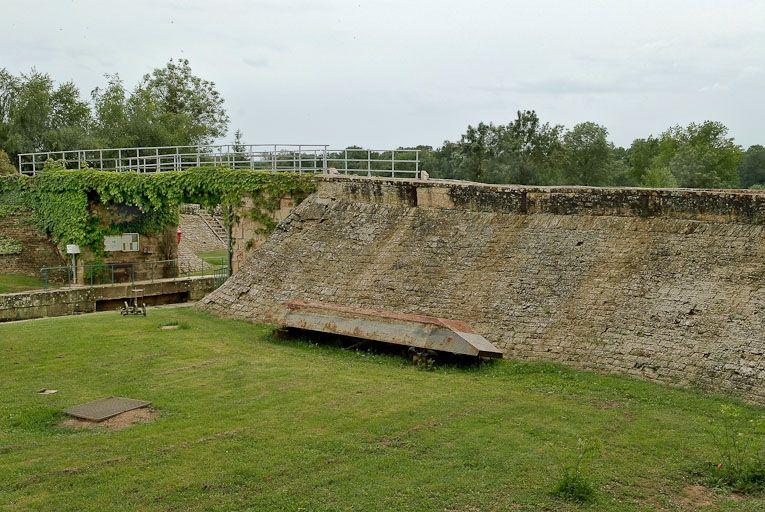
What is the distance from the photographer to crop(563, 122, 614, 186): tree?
164 feet

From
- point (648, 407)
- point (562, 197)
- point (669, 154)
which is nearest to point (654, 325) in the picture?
point (648, 407)

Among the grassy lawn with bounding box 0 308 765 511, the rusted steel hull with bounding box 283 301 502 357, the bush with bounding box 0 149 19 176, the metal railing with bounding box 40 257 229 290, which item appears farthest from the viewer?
the bush with bounding box 0 149 19 176

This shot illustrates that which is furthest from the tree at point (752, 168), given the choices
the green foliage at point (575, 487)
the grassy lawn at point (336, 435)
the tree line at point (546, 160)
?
the green foliage at point (575, 487)

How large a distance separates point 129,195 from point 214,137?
29.4 metres

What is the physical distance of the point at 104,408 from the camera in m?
11.6

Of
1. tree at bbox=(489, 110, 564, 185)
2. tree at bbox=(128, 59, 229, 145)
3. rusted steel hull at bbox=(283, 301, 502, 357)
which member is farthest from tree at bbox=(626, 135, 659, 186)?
rusted steel hull at bbox=(283, 301, 502, 357)

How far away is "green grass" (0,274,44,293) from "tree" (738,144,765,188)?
59.0 metres

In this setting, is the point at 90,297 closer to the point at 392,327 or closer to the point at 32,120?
the point at 392,327

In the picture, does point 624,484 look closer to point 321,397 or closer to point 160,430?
point 321,397

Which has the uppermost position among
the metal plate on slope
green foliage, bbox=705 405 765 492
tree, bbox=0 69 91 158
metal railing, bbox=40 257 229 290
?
tree, bbox=0 69 91 158

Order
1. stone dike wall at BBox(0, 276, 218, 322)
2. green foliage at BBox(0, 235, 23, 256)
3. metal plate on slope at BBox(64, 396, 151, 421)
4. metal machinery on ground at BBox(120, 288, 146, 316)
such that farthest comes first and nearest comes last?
green foliage at BBox(0, 235, 23, 256) → stone dike wall at BBox(0, 276, 218, 322) → metal machinery on ground at BBox(120, 288, 146, 316) → metal plate on slope at BBox(64, 396, 151, 421)

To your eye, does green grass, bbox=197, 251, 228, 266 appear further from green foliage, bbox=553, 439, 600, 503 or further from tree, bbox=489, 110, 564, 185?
green foliage, bbox=553, 439, 600, 503

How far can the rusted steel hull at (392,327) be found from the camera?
14461mm

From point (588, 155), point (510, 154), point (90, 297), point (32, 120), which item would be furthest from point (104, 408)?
point (588, 155)
